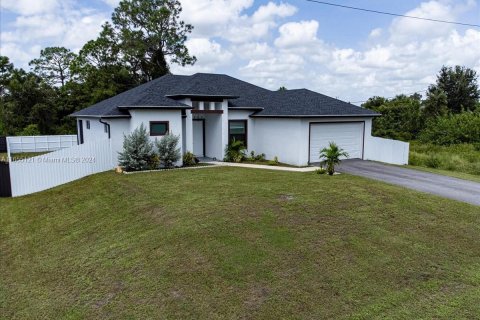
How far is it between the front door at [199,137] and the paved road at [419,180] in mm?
7806

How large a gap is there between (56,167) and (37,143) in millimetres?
15034

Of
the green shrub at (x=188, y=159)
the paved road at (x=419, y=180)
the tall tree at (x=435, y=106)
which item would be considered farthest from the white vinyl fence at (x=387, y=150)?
the tall tree at (x=435, y=106)

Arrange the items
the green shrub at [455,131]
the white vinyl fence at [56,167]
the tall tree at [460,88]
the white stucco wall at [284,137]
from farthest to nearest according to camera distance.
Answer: the tall tree at [460,88] → the green shrub at [455,131] → the white stucco wall at [284,137] → the white vinyl fence at [56,167]

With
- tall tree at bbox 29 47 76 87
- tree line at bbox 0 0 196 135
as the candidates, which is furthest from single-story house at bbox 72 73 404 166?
tall tree at bbox 29 47 76 87

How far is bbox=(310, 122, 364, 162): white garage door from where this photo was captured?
17719mm

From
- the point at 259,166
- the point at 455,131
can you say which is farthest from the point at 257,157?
the point at 455,131

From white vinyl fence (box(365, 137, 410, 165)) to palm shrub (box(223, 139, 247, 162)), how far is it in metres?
6.71

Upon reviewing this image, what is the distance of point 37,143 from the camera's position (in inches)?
1098

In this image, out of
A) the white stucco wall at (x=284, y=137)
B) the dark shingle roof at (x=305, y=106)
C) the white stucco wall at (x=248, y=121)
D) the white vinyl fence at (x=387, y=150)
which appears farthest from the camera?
the white stucco wall at (x=248, y=121)

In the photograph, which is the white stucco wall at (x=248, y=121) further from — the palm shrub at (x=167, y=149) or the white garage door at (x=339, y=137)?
the palm shrub at (x=167, y=149)

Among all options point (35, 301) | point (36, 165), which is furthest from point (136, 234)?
point (36, 165)

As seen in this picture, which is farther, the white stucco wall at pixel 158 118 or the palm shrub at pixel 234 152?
the palm shrub at pixel 234 152

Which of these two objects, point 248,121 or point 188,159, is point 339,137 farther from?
point 188,159

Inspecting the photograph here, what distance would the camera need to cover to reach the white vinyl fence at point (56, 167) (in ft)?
48.6
